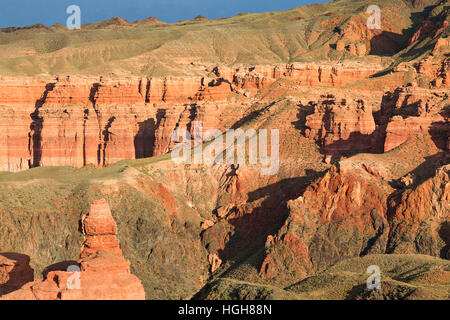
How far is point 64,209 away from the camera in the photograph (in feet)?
253

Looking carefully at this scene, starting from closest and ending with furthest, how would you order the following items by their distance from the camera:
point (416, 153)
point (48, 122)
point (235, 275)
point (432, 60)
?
1. point (235, 275)
2. point (416, 153)
3. point (48, 122)
4. point (432, 60)

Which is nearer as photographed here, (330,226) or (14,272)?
(14,272)

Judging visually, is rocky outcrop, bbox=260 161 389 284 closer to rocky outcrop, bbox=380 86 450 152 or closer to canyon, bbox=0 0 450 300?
canyon, bbox=0 0 450 300

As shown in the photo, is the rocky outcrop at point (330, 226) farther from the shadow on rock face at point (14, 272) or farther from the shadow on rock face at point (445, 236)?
the shadow on rock face at point (14, 272)

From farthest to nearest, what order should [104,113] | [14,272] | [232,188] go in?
[104,113] → [232,188] → [14,272]

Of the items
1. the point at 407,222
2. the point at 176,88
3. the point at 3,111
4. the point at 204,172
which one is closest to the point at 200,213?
the point at 204,172

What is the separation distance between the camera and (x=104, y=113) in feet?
394

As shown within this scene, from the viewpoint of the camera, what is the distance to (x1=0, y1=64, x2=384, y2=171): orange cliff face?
11669 centimetres

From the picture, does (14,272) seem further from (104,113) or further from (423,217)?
(104,113)

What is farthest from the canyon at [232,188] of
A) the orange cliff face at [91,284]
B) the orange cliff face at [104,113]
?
the orange cliff face at [104,113]

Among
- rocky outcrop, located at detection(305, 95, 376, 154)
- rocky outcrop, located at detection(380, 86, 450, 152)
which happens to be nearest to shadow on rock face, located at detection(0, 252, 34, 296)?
rocky outcrop, located at detection(380, 86, 450, 152)

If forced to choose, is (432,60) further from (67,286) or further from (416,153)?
(67,286)

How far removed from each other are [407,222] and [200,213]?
70.1 ft

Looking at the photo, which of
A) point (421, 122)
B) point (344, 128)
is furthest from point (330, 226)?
point (344, 128)
